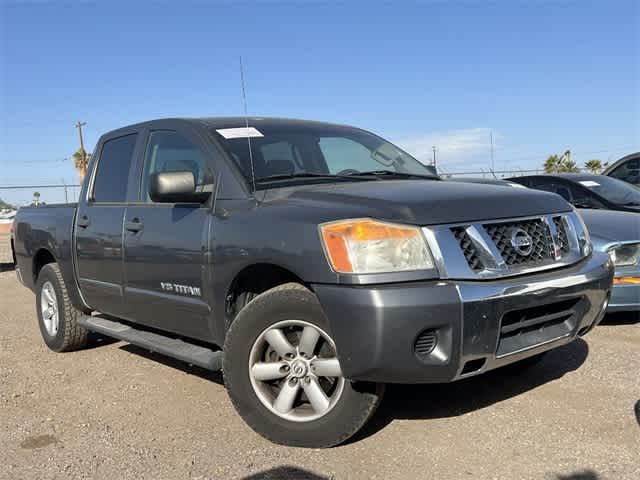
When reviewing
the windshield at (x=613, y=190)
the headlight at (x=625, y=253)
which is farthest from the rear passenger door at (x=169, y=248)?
the windshield at (x=613, y=190)

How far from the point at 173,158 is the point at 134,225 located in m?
0.51

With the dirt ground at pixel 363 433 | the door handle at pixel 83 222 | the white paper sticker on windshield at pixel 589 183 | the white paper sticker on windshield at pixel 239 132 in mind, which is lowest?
the dirt ground at pixel 363 433

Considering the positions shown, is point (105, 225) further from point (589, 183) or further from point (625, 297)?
point (589, 183)

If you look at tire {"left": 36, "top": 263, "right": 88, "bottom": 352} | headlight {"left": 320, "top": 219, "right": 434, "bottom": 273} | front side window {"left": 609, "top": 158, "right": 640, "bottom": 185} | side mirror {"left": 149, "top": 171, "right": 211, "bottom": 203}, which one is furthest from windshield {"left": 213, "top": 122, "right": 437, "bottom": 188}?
front side window {"left": 609, "top": 158, "right": 640, "bottom": 185}

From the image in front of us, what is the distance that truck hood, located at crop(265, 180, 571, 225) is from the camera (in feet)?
9.44

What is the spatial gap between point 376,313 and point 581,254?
1.39 m

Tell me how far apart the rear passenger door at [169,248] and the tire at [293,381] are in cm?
48

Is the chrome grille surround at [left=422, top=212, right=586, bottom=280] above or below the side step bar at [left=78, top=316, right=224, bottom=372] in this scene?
above

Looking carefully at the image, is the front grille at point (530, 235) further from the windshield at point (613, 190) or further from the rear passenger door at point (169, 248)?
the windshield at point (613, 190)

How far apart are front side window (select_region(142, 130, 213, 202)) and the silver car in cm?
323

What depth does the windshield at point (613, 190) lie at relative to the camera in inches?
281

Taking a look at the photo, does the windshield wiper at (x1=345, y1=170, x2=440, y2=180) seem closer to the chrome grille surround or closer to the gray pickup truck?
the gray pickup truck

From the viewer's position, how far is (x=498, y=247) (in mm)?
2961

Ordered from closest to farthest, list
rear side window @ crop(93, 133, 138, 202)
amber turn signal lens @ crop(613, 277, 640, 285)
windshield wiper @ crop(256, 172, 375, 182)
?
1. windshield wiper @ crop(256, 172, 375, 182)
2. rear side window @ crop(93, 133, 138, 202)
3. amber turn signal lens @ crop(613, 277, 640, 285)
